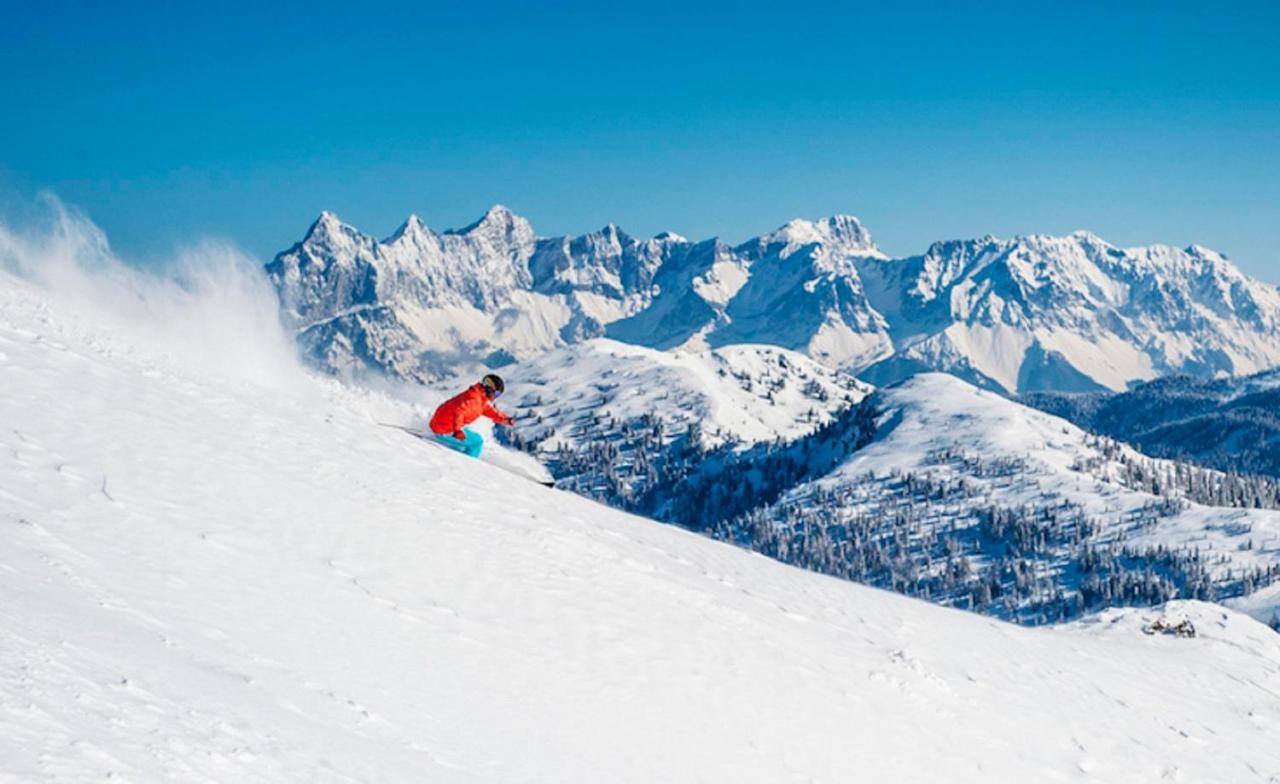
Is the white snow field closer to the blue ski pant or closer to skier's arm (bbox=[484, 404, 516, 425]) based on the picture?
skier's arm (bbox=[484, 404, 516, 425])

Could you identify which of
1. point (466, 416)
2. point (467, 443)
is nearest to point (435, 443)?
point (467, 443)

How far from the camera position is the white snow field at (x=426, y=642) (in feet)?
35.8

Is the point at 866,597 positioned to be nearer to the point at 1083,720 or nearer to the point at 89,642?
the point at 1083,720

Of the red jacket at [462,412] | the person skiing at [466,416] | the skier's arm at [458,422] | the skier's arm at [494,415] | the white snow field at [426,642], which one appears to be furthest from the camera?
the skier's arm at [458,422]

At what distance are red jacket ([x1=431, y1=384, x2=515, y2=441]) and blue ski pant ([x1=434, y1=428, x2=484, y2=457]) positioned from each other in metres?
0.46

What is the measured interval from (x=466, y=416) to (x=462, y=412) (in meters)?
0.17

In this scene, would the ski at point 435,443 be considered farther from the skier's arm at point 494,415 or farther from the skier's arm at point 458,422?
the skier's arm at point 494,415

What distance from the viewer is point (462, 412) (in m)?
27.6

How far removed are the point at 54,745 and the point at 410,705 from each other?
526cm

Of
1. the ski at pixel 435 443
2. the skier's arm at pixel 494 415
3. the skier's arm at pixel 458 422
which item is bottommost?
the ski at pixel 435 443

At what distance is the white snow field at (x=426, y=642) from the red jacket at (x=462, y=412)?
5.16ft

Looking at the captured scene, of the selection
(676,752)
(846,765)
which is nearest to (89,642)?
(676,752)

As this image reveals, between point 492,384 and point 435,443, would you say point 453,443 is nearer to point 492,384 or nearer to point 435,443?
point 435,443

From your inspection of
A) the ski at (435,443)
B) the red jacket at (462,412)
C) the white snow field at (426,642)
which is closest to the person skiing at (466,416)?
the red jacket at (462,412)
